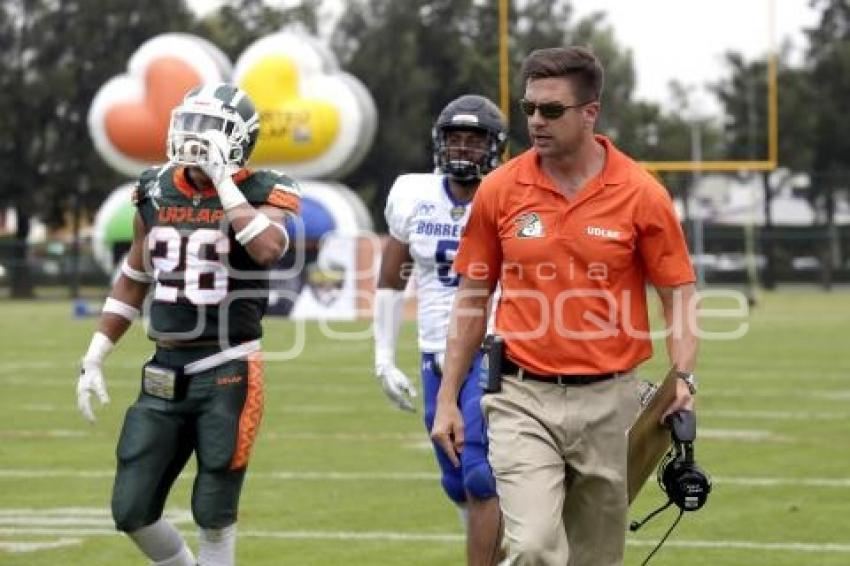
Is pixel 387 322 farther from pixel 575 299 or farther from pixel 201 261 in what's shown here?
pixel 575 299

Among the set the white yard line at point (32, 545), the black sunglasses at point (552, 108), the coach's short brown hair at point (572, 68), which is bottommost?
the white yard line at point (32, 545)

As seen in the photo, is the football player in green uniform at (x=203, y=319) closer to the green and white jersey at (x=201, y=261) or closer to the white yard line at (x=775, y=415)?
the green and white jersey at (x=201, y=261)

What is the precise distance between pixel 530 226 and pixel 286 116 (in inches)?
1089

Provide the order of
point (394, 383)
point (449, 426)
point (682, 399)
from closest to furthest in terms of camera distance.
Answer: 1. point (682, 399)
2. point (449, 426)
3. point (394, 383)

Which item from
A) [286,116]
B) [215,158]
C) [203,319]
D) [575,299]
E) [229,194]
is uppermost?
[286,116]

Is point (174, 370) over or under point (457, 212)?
under

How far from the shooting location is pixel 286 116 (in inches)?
1312

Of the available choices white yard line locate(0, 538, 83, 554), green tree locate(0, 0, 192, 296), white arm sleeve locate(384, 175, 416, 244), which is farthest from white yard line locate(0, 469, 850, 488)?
green tree locate(0, 0, 192, 296)

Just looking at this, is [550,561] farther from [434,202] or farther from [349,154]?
[349,154]

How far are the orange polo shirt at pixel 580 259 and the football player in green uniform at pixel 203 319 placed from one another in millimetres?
1077

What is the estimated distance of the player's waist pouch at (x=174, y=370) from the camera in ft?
22.1

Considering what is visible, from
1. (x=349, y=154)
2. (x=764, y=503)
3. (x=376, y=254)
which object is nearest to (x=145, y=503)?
(x=764, y=503)

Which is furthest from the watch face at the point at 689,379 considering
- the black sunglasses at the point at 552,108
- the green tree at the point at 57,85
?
the green tree at the point at 57,85

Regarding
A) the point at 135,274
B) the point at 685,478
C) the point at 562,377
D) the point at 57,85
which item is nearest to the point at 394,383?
the point at 135,274
